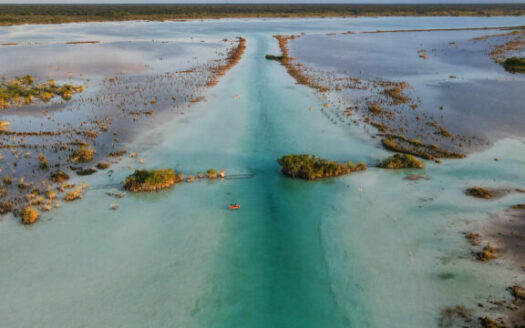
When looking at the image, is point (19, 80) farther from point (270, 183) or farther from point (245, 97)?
point (270, 183)

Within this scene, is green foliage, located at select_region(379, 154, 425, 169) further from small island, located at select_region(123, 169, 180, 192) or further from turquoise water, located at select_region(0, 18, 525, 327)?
small island, located at select_region(123, 169, 180, 192)

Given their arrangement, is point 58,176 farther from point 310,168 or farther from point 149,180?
point 310,168

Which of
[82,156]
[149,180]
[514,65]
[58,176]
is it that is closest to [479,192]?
[149,180]

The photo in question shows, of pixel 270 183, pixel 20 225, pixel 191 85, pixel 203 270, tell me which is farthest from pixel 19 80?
pixel 203 270

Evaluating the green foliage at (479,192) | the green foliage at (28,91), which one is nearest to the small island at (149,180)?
the green foliage at (479,192)

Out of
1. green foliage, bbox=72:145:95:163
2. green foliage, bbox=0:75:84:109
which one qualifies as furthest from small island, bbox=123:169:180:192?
green foliage, bbox=0:75:84:109

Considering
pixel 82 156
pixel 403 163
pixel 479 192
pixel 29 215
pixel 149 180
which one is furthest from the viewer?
pixel 82 156

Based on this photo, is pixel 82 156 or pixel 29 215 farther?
pixel 82 156
